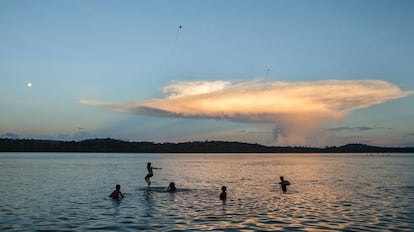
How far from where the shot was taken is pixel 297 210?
32219 mm

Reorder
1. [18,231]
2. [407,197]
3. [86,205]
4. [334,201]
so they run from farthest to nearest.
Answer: [407,197], [334,201], [86,205], [18,231]

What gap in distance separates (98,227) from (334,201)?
21.2 meters

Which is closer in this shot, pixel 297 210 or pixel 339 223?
pixel 339 223

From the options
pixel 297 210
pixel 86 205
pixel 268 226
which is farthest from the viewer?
pixel 86 205

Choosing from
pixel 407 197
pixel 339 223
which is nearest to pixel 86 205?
pixel 339 223

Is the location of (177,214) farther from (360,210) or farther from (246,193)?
(246,193)

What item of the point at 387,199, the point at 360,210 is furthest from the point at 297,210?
the point at 387,199

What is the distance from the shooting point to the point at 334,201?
38.4 metres

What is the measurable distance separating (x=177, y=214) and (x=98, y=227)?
6197 mm

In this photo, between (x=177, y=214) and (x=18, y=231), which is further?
(x=177, y=214)

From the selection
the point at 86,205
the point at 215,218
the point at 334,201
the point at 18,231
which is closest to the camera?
the point at 18,231

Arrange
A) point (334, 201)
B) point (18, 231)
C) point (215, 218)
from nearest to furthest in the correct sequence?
point (18, 231) → point (215, 218) → point (334, 201)

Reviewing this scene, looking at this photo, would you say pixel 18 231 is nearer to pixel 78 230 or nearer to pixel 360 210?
pixel 78 230

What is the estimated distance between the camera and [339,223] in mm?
26969
